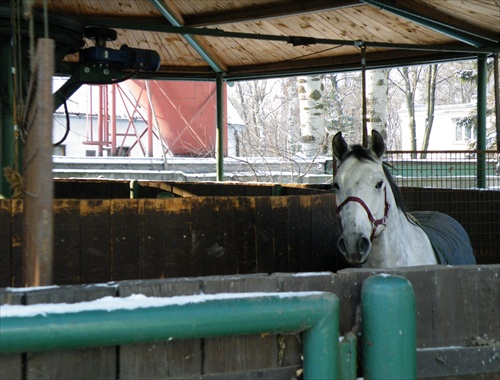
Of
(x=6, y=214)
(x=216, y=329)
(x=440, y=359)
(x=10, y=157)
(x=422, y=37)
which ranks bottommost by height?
(x=440, y=359)

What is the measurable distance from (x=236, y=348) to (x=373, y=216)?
2.35 metres

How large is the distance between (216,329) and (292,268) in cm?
263

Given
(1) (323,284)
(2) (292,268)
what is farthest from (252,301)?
(2) (292,268)

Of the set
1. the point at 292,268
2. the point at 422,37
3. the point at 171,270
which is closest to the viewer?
the point at 171,270

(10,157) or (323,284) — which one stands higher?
(10,157)

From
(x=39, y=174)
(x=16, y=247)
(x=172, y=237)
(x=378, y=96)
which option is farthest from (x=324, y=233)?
(x=378, y=96)

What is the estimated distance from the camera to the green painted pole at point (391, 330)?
178cm

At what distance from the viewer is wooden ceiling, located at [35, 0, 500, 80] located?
19.3ft

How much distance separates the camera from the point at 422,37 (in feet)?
23.4

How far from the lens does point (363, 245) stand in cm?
375

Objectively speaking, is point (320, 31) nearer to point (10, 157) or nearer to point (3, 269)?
point (10, 157)

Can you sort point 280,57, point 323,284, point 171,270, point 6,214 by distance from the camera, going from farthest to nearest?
point 280,57 < point 171,270 < point 6,214 < point 323,284

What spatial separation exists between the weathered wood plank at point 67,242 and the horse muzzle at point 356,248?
1.64 m

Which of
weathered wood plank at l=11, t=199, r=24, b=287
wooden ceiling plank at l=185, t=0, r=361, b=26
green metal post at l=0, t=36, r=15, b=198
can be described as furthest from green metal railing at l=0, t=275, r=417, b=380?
wooden ceiling plank at l=185, t=0, r=361, b=26
